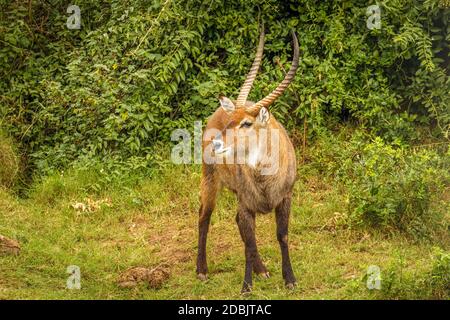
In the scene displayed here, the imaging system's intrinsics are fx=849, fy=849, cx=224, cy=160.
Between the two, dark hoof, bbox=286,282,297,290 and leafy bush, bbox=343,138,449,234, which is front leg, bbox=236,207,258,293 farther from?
leafy bush, bbox=343,138,449,234

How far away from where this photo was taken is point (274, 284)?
6.32 meters

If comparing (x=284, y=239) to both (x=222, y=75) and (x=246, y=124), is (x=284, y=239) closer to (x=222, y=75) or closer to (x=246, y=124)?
(x=246, y=124)

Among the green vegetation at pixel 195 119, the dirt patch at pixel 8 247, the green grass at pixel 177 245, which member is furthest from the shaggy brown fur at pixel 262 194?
the dirt patch at pixel 8 247

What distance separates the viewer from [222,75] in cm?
848

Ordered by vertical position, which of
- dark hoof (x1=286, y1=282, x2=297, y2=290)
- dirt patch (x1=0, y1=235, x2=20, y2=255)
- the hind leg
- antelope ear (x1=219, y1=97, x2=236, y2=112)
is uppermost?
antelope ear (x1=219, y1=97, x2=236, y2=112)

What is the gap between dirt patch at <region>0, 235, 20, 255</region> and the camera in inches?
264

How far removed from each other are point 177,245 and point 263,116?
176 cm

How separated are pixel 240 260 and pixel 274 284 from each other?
616mm

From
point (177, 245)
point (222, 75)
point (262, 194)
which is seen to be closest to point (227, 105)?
point (262, 194)

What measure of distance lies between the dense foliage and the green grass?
21.4 inches

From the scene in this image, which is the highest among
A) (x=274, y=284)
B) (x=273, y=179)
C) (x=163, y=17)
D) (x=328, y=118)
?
(x=163, y=17)

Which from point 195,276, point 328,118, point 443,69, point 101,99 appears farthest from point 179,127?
point 443,69

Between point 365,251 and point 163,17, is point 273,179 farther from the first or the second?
point 163,17

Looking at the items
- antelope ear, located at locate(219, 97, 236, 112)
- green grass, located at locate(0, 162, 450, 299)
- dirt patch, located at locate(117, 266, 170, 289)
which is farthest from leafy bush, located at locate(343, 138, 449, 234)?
dirt patch, located at locate(117, 266, 170, 289)
